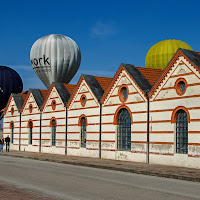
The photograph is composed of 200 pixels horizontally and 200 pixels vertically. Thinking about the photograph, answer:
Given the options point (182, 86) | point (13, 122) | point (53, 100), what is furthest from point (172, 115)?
point (13, 122)

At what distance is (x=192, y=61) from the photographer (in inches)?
949

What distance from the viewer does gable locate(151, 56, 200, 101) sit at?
78.8 ft

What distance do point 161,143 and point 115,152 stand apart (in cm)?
535

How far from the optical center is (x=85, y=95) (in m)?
34.7

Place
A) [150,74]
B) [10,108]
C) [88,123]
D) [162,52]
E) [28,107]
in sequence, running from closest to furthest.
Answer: [150,74] < [88,123] < [162,52] < [28,107] < [10,108]

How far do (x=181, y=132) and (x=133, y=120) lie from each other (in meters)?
4.58

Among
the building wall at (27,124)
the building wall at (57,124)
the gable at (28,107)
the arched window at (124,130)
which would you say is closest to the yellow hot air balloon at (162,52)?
the building wall at (57,124)

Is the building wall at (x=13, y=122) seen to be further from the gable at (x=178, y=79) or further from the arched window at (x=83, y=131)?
the gable at (x=178, y=79)

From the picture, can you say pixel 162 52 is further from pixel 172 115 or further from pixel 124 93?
pixel 172 115

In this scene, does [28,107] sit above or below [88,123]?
above

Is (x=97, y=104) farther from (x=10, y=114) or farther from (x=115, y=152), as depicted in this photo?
(x=10, y=114)

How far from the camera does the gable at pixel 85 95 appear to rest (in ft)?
110

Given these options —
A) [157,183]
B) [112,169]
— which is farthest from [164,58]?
[157,183]

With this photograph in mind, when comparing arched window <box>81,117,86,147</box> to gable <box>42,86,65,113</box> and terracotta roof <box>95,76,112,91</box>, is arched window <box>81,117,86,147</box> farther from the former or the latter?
gable <box>42,86,65,113</box>
